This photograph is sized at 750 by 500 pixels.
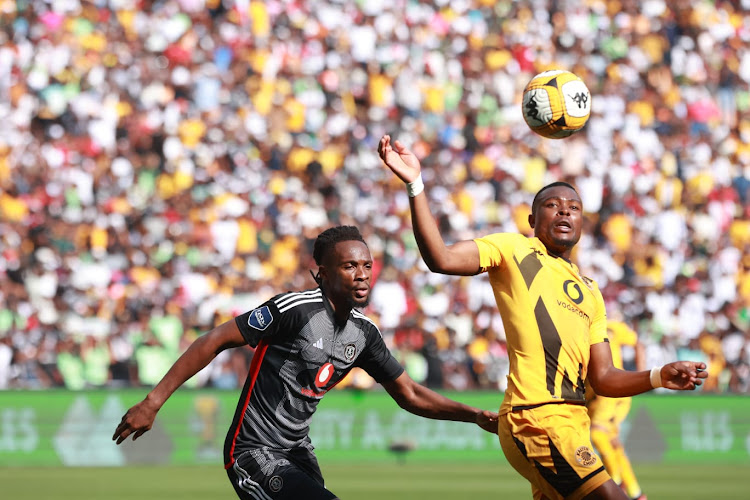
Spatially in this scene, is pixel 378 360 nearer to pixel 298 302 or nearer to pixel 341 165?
pixel 298 302

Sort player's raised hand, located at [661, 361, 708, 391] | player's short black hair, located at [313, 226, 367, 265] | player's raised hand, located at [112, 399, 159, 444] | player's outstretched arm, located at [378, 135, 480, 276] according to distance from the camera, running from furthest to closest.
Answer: player's short black hair, located at [313, 226, 367, 265], player's raised hand, located at [661, 361, 708, 391], player's raised hand, located at [112, 399, 159, 444], player's outstretched arm, located at [378, 135, 480, 276]

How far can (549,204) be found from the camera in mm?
6781

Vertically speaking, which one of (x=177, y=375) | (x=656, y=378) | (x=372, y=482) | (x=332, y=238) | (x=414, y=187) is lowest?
(x=372, y=482)

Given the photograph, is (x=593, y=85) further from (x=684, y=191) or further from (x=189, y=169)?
(x=189, y=169)

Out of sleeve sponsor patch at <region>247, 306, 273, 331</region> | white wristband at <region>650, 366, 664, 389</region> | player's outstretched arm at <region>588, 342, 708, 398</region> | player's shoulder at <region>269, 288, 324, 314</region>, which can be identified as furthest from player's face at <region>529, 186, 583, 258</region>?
sleeve sponsor patch at <region>247, 306, 273, 331</region>

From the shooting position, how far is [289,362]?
6531 mm

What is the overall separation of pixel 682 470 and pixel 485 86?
867 cm

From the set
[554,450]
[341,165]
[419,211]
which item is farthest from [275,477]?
[341,165]

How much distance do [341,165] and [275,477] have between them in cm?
1573

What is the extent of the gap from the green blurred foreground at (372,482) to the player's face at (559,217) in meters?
7.41

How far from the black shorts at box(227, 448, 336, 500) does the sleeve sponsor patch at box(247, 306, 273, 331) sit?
67 centimetres

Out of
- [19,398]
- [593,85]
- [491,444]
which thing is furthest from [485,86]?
[19,398]

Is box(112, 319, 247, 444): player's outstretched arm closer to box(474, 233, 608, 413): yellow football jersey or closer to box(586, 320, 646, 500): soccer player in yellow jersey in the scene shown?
box(474, 233, 608, 413): yellow football jersey

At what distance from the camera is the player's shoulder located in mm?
6484
